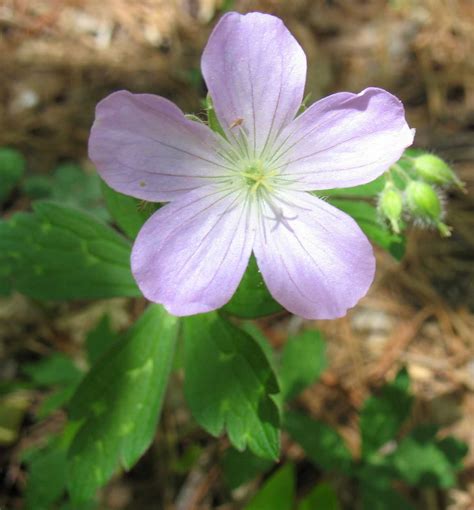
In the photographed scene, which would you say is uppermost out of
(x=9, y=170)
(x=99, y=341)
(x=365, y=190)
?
(x=365, y=190)

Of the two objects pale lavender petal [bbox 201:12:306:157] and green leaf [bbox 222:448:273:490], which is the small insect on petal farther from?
green leaf [bbox 222:448:273:490]

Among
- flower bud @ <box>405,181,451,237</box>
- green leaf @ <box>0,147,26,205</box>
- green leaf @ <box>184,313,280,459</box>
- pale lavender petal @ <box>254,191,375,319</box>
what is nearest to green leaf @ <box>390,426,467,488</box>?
green leaf @ <box>184,313,280,459</box>

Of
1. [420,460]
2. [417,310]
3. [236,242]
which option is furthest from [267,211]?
[417,310]

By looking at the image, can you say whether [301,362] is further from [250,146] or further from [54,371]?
[250,146]

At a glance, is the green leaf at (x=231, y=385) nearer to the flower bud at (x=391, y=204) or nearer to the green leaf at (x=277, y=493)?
the flower bud at (x=391, y=204)

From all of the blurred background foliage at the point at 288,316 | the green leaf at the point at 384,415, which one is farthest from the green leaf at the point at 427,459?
the green leaf at the point at 384,415

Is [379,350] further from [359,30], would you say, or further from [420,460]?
[359,30]

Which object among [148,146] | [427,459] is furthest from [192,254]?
[427,459]
